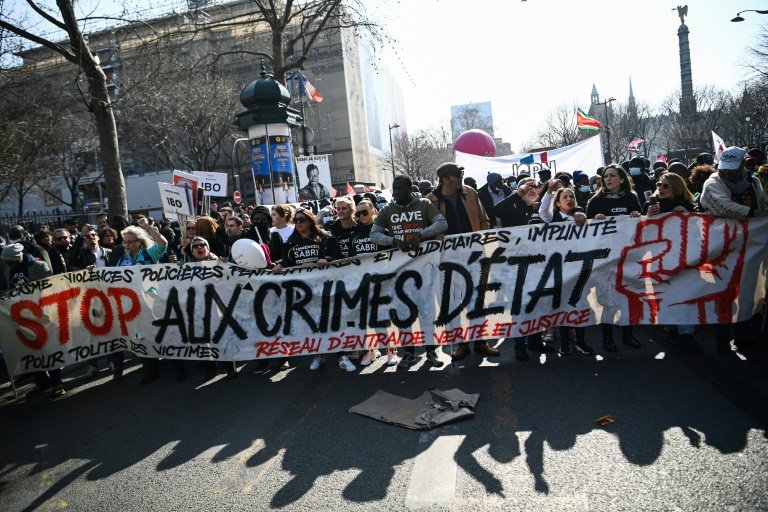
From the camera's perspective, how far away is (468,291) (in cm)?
559

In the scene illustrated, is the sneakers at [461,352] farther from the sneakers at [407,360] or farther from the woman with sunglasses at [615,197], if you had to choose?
the woman with sunglasses at [615,197]

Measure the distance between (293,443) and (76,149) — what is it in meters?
41.1

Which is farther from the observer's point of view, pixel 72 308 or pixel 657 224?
pixel 72 308

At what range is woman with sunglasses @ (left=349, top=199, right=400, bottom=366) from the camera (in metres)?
6.08

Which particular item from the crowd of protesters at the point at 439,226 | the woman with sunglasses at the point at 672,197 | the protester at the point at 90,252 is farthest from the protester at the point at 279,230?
the woman with sunglasses at the point at 672,197

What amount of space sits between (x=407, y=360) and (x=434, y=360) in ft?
0.95

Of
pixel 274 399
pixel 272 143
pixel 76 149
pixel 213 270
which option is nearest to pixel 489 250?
pixel 274 399

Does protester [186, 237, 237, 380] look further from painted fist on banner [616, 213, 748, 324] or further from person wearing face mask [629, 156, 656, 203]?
person wearing face mask [629, 156, 656, 203]

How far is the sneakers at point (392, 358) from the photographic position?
6.00 meters

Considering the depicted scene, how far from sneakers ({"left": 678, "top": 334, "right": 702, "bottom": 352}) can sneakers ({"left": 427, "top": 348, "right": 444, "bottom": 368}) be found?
239cm

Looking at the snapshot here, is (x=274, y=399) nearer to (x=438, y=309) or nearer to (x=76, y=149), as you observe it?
(x=438, y=309)

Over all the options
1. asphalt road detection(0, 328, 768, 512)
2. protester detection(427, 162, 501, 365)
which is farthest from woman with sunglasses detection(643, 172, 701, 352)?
protester detection(427, 162, 501, 365)

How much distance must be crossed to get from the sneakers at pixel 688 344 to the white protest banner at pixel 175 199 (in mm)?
7041

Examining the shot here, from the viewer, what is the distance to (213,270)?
5.99m
